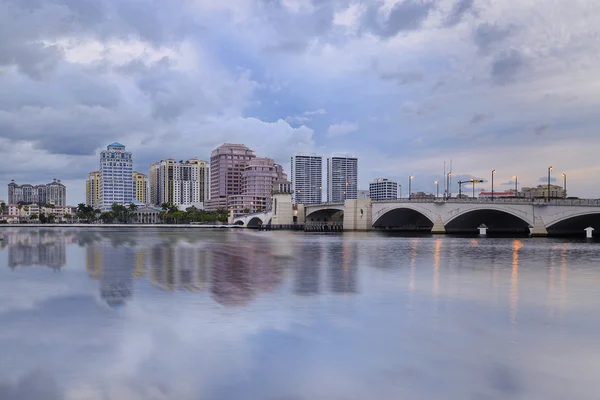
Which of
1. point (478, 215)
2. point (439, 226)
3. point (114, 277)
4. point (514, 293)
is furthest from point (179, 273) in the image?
point (478, 215)

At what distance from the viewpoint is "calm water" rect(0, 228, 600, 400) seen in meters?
9.66

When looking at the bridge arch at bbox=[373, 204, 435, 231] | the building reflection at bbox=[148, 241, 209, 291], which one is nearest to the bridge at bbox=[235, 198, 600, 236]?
the bridge arch at bbox=[373, 204, 435, 231]

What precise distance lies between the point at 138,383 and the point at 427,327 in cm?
847

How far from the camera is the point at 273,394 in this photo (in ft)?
30.4

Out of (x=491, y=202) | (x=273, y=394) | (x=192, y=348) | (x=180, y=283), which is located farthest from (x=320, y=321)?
(x=491, y=202)

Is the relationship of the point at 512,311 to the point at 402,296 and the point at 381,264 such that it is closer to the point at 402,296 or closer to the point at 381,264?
the point at 402,296

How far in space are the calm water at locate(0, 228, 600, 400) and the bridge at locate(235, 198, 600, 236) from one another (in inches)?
2479

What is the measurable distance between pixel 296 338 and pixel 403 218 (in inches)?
4683

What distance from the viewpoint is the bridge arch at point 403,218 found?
103 m

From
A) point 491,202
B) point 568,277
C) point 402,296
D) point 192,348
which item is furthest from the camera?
point 491,202

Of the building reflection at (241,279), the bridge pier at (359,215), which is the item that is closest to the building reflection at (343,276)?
the building reflection at (241,279)

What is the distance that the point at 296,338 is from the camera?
43.3ft

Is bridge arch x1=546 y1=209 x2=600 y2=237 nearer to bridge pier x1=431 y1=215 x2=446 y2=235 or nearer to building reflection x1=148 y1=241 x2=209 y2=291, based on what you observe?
bridge pier x1=431 y1=215 x2=446 y2=235

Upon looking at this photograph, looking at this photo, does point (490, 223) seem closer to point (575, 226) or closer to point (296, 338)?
point (575, 226)
